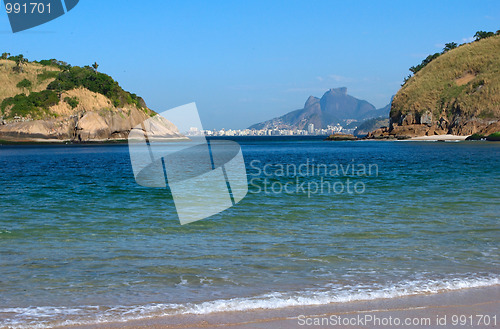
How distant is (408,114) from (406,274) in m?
127

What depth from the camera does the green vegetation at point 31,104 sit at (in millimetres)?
117312

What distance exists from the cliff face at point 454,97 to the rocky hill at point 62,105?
7551 centimetres

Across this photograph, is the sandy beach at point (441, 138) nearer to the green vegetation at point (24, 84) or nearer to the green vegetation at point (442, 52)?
the green vegetation at point (442, 52)

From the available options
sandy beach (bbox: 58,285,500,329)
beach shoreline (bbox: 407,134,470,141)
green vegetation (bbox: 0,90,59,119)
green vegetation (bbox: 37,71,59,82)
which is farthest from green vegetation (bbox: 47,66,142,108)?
sandy beach (bbox: 58,285,500,329)

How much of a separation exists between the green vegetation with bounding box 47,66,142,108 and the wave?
441ft

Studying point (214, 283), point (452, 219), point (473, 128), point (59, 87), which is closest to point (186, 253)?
point (214, 283)

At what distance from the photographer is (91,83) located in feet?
445

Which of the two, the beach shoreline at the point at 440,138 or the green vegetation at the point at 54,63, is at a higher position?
the green vegetation at the point at 54,63

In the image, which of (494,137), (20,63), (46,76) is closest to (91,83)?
(46,76)

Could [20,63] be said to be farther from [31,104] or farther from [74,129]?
[74,129]

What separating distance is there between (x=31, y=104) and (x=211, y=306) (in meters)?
127

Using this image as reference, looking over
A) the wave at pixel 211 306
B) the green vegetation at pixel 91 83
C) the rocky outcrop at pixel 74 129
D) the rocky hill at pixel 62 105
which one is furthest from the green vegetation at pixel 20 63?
the wave at pixel 211 306

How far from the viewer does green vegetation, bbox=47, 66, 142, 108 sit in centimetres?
13350

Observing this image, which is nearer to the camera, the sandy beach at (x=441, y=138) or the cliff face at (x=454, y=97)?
the sandy beach at (x=441, y=138)
